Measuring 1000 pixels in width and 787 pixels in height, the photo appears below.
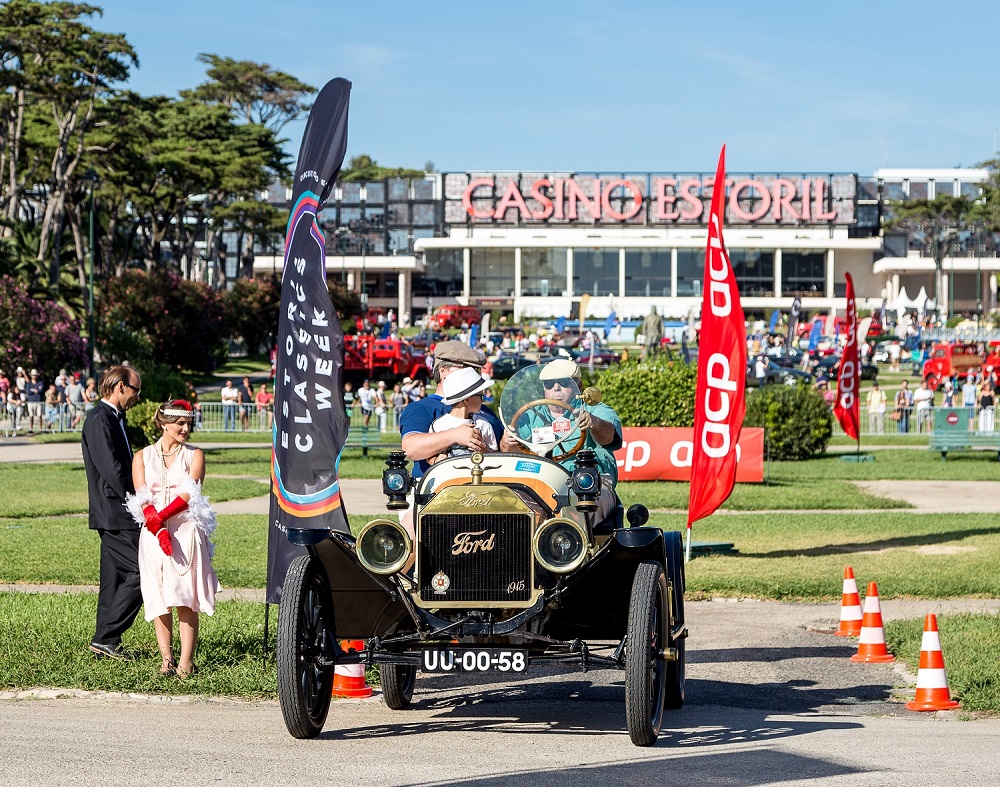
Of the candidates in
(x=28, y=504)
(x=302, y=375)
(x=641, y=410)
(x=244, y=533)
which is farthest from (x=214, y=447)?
(x=302, y=375)

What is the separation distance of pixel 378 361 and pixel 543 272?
7702cm

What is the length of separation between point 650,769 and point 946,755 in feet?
4.63

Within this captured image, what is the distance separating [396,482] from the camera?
7.07 m

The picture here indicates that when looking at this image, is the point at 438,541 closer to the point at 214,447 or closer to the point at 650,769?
the point at 650,769

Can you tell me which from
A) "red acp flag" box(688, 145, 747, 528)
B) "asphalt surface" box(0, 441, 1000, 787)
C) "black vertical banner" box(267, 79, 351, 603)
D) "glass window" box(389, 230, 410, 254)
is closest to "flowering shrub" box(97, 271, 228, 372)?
"red acp flag" box(688, 145, 747, 528)

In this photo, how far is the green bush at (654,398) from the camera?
27938mm

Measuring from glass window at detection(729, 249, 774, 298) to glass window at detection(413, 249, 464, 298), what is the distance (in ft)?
87.2

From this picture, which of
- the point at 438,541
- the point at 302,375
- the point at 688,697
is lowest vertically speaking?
the point at 688,697

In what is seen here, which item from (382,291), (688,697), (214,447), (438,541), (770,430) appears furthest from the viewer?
(382,291)

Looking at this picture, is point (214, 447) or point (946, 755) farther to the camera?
point (214, 447)

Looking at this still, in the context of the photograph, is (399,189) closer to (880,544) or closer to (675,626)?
(880,544)

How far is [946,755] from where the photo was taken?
6.64 m

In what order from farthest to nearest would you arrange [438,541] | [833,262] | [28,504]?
[833,262] → [28,504] → [438,541]

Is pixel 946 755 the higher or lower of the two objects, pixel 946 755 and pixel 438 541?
the lower
